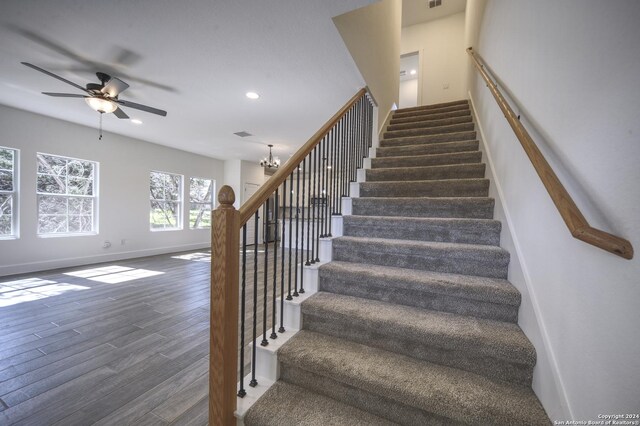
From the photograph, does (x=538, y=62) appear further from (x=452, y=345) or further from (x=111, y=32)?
(x=111, y=32)

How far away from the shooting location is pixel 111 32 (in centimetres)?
229

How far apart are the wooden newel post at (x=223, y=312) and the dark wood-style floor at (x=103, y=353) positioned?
0.48 metres

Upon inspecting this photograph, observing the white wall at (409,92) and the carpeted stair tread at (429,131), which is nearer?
the carpeted stair tread at (429,131)

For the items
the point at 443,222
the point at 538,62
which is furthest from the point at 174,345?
the point at 538,62

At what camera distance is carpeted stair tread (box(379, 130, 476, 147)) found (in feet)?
10.3

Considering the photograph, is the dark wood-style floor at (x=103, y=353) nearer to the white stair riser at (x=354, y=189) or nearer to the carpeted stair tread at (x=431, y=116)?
the white stair riser at (x=354, y=189)

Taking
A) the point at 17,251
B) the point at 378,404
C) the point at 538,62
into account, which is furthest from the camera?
the point at 17,251

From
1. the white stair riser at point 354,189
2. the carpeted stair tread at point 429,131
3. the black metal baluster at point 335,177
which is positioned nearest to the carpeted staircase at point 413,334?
the black metal baluster at point 335,177

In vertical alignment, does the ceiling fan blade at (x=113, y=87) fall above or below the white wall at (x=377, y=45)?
below

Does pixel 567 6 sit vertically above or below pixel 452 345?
above

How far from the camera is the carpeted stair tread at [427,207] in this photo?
210 centimetres

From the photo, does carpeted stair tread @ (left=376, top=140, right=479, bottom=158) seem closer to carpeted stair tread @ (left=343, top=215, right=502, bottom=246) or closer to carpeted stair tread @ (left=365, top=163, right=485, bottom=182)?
carpeted stair tread @ (left=365, top=163, right=485, bottom=182)

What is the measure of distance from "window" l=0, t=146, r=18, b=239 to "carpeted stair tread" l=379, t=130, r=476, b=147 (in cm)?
605

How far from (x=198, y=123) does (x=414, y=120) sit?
3.97 m
